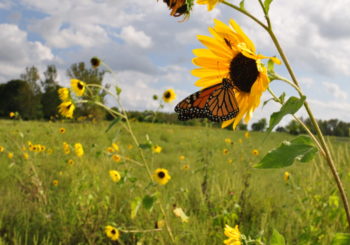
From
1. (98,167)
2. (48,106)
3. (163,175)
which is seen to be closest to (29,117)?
(48,106)

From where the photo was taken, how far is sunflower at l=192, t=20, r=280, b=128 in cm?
86

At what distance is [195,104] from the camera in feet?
3.38

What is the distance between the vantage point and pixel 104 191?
326cm

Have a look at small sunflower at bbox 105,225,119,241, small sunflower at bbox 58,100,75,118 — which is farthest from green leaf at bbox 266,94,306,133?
small sunflower at bbox 58,100,75,118

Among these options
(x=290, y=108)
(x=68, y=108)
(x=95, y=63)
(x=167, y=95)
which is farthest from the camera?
(x=167, y=95)

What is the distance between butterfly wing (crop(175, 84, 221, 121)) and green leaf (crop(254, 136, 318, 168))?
0.78 ft

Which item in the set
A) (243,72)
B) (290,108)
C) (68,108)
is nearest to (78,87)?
(68,108)

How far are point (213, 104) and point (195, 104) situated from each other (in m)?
0.06

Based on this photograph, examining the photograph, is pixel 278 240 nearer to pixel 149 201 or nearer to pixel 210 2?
pixel 210 2

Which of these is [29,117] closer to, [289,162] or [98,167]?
[98,167]

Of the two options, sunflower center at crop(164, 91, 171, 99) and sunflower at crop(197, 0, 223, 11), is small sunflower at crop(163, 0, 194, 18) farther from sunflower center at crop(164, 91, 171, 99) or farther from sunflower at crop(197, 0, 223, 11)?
sunflower center at crop(164, 91, 171, 99)

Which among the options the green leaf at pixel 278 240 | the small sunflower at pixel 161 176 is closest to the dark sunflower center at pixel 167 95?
the small sunflower at pixel 161 176

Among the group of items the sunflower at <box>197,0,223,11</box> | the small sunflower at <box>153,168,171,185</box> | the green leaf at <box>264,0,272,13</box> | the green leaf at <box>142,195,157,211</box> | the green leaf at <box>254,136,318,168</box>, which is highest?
the green leaf at <box>264,0,272,13</box>

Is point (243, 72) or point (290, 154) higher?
point (243, 72)
